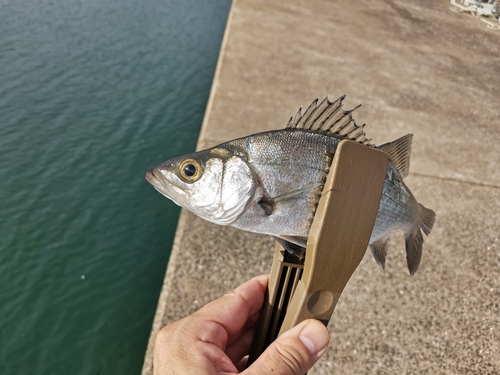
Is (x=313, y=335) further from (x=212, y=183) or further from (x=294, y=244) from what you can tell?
(x=212, y=183)

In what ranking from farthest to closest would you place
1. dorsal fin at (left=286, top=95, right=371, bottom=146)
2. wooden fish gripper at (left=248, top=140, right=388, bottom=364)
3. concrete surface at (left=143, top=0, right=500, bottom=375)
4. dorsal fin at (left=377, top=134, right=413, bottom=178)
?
concrete surface at (left=143, top=0, right=500, bottom=375) → dorsal fin at (left=377, top=134, right=413, bottom=178) → dorsal fin at (left=286, top=95, right=371, bottom=146) → wooden fish gripper at (left=248, top=140, right=388, bottom=364)

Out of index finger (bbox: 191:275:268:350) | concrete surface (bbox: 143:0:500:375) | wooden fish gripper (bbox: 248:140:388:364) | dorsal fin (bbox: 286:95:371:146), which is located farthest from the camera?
concrete surface (bbox: 143:0:500:375)

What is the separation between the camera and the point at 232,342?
6.73 feet

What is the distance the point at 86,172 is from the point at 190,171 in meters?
3.50

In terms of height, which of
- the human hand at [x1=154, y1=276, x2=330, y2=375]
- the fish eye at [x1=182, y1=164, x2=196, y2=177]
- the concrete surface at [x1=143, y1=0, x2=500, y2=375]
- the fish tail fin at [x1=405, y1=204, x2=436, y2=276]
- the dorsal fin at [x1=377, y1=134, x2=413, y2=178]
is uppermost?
the dorsal fin at [x1=377, y1=134, x2=413, y2=178]

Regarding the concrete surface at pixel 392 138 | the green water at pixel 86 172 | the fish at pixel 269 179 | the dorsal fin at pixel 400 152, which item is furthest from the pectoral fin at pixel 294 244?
the green water at pixel 86 172

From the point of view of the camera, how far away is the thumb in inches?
59.1

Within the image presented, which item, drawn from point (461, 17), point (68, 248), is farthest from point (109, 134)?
point (461, 17)

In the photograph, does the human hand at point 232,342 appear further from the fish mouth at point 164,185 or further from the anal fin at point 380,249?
the fish mouth at point 164,185

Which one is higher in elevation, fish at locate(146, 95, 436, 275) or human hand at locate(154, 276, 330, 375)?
fish at locate(146, 95, 436, 275)

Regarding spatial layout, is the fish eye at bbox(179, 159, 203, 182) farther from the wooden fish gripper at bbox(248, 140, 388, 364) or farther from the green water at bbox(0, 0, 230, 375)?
the green water at bbox(0, 0, 230, 375)

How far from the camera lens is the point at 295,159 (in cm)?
145

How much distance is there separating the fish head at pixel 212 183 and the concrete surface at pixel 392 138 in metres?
1.78

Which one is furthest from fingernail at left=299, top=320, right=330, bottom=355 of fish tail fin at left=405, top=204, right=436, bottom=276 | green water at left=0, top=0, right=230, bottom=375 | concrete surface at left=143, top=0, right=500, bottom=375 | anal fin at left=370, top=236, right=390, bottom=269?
green water at left=0, top=0, right=230, bottom=375
